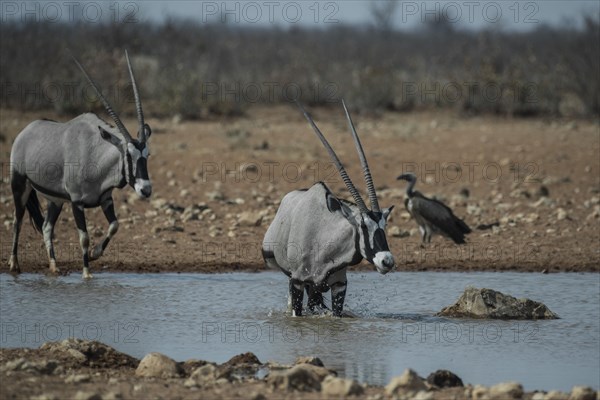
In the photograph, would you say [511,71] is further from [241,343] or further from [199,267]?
[241,343]

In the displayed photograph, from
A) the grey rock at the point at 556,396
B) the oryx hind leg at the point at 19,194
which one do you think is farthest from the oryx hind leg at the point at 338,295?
the oryx hind leg at the point at 19,194

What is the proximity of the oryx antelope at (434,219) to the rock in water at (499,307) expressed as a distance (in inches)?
121

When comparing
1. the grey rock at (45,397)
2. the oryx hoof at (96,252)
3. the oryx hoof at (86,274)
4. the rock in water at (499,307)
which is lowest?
the grey rock at (45,397)

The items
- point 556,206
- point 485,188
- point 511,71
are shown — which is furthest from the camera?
point 511,71

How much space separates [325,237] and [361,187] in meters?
6.41

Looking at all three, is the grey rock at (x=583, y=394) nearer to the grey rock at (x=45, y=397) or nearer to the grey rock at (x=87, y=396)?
the grey rock at (x=87, y=396)

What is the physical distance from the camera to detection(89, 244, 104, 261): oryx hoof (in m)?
10.2

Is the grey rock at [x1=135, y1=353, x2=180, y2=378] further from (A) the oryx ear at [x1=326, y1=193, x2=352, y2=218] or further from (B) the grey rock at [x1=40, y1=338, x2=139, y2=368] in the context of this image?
(A) the oryx ear at [x1=326, y1=193, x2=352, y2=218]

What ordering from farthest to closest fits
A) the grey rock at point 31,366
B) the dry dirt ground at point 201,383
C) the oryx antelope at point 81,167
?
the oryx antelope at point 81,167
the grey rock at point 31,366
the dry dirt ground at point 201,383

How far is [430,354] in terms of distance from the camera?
742 centimetres

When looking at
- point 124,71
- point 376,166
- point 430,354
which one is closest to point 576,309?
point 430,354

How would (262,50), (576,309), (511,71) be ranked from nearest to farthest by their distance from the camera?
(576,309) → (511,71) → (262,50)

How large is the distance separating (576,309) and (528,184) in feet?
19.6

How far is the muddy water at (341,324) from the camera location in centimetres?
721
